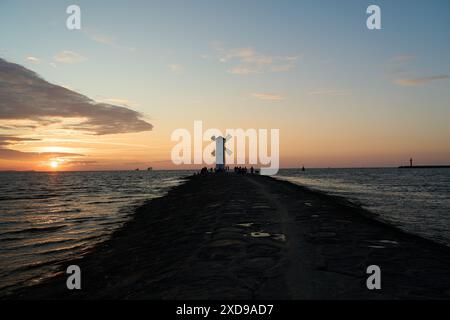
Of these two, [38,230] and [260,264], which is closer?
[260,264]

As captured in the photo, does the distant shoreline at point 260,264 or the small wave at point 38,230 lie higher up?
the distant shoreline at point 260,264

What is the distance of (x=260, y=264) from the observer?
24.9 ft

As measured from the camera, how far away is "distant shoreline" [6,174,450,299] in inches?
239

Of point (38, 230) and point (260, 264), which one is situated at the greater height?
point (260, 264)

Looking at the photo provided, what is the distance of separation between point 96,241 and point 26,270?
3926 millimetres

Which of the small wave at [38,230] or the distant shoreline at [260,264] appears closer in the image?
the distant shoreline at [260,264]

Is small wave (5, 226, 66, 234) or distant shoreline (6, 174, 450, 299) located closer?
distant shoreline (6, 174, 450, 299)

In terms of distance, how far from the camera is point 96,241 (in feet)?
45.1

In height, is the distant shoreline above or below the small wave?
above

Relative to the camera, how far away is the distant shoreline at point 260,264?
6.07m
